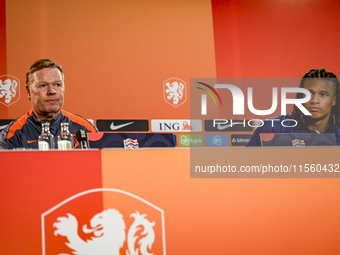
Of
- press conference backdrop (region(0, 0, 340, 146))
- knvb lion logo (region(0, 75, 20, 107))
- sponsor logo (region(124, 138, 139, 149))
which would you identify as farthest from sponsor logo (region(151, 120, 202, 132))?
sponsor logo (region(124, 138, 139, 149))

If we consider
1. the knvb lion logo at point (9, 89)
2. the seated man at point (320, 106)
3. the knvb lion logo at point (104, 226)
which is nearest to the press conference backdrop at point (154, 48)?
the knvb lion logo at point (9, 89)

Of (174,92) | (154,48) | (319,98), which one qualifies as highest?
(154,48)

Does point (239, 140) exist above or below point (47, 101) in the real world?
below

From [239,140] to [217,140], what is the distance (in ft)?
0.92

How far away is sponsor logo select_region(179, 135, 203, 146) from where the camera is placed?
322 centimetres

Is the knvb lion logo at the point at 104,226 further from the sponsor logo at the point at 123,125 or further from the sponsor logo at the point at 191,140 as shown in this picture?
the sponsor logo at the point at 191,140

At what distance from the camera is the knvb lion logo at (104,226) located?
1023 millimetres

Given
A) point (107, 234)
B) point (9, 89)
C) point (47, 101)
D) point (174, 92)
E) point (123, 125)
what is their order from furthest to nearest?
point (174, 92) < point (123, 125) < point (9, 89) < point (47, 101) < point (107, 234)

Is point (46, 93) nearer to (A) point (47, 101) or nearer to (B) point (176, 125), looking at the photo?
(A) point (47, 101)

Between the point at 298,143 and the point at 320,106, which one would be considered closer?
the point at 298,143

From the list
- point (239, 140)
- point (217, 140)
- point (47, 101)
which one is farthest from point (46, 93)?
point (239, 140)

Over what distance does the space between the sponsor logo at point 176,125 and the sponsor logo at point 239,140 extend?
0.44 meters

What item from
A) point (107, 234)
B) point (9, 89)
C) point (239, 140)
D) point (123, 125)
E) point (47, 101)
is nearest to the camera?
point (107, 234)

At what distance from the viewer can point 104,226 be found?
104 cm
